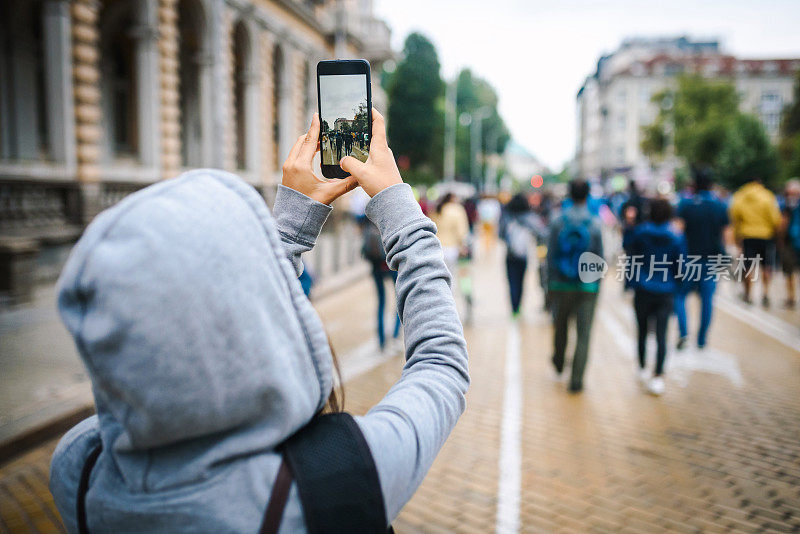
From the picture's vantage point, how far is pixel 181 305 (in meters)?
0.86

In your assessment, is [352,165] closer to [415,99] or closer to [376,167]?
[376,167]

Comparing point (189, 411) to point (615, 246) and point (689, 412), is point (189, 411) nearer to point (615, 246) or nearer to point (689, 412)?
point (689, 412)

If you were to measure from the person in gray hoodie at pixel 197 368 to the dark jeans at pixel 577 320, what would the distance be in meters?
5.28

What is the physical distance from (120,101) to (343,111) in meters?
17.8

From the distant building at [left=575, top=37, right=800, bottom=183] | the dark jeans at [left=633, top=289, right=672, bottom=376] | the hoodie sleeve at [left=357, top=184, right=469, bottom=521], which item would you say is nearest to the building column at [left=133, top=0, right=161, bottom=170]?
the dark jeans at [left=633, top=289, right=672, bottom=376]

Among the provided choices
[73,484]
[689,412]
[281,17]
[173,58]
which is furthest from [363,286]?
[73,484]

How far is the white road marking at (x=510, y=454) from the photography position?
146 inches

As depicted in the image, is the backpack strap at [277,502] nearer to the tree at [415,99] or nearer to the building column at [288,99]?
the building column at [288,99]

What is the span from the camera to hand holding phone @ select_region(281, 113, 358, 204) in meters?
1.36

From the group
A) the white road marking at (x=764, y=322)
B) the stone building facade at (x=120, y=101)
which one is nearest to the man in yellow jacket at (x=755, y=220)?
the white road marking at (x=764, y=322)

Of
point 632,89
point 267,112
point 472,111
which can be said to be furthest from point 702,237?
point 632,89

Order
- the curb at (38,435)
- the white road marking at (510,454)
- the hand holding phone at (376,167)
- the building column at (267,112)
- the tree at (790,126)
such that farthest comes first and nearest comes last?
the tree at (790,126) → the building column at (267,112) → the curb at (38,435) → the white road marking at (510,454) → the hand holding phone at (376,167)

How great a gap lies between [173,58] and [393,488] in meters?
15.6

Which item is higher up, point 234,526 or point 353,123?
point 353,123
